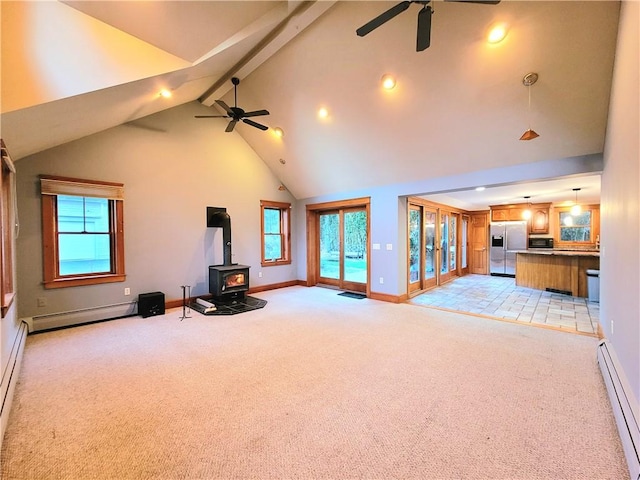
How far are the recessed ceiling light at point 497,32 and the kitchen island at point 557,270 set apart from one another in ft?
17.7

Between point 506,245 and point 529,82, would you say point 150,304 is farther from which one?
point 506,245

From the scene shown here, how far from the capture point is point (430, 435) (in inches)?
72.6

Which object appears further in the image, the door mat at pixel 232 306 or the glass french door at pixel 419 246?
the glass french door at pixel 419 246

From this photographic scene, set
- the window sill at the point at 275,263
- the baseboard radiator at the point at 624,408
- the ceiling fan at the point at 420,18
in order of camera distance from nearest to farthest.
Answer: the baseboard radiator at the point at 624,408, the ceiling fan at the point at 420,18, the window sill at the point at 275,263

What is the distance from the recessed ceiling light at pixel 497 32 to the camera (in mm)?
2665

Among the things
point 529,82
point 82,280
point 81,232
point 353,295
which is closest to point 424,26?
point 529,82

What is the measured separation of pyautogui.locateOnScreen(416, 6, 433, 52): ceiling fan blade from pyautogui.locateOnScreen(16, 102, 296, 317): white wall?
4505 mm

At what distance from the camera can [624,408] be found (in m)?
1.85

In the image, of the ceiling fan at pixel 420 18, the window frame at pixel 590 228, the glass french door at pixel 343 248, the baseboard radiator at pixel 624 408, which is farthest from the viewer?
the window frame at pixel 590 228

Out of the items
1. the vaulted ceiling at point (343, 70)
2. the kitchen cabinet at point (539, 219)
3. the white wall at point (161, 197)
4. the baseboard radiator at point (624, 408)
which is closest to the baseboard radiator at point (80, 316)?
the white wall at point (161, 197)

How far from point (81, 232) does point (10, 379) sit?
2.55 m

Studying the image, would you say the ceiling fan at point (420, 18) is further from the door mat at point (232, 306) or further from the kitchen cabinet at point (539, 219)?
the kitchen cabinet at point (539, 219)

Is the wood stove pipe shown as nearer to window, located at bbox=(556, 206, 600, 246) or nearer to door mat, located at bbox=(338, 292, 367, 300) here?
door mat, located at bbox=(338, 292, 367, 300)

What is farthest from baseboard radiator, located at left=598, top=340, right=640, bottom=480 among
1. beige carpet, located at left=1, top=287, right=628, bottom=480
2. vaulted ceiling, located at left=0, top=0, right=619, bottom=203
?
vaulted ceiling, located at left=0, top=0, right=619, bottom=203
